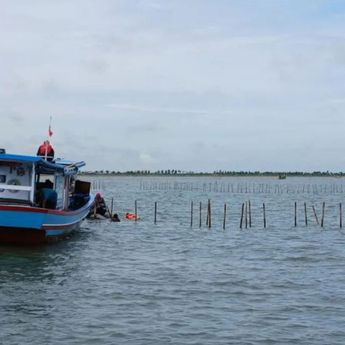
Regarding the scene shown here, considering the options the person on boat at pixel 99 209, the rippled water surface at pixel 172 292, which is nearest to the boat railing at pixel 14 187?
the rippled water surface at pixel 172 292

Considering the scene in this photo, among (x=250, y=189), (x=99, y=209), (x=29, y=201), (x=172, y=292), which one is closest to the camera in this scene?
(x=172, y=292)

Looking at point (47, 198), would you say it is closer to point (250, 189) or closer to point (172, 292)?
point (172, 292)

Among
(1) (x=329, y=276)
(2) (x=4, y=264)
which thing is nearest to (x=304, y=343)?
(1) (x=329, y=276)

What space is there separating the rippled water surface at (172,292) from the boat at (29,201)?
1.88ft

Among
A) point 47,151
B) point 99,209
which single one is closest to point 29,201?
point 47,151

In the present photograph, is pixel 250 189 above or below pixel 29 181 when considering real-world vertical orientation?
below

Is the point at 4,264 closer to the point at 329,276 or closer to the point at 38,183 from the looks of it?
the point at 38,183

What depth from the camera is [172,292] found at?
16.2 metres

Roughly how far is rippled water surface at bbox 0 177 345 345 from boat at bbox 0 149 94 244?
1.88 feet

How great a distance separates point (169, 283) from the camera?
17.5m

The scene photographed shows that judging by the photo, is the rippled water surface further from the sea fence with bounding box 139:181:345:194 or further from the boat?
the sea fence with bounding box 139:181:345:194

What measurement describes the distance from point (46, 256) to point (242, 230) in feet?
49.1

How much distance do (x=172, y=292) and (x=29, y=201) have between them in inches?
347

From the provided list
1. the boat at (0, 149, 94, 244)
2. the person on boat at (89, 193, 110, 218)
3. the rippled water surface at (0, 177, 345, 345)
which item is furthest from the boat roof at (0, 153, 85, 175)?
the person on boat at (89, 193, 110, 218)
